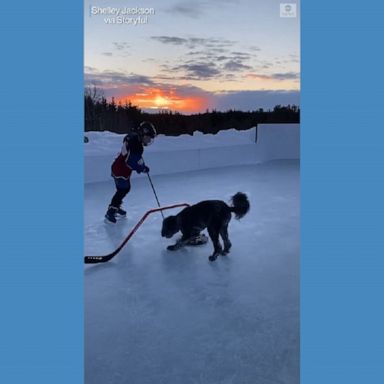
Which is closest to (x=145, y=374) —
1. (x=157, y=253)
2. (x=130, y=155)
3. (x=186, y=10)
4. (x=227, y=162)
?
(x=157, y=253)

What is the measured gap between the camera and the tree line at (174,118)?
3047mm

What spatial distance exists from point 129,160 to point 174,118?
4.17ft

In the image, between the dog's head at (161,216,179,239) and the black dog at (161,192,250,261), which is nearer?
the black dog at (161,192,250,261)

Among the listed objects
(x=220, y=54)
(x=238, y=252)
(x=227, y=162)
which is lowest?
(x=238, y=252)

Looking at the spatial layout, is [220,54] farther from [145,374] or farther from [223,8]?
[145,374]

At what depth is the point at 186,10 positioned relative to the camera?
2.11 metres

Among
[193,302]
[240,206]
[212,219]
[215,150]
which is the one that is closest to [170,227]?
[212,219]

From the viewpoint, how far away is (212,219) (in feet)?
8.68

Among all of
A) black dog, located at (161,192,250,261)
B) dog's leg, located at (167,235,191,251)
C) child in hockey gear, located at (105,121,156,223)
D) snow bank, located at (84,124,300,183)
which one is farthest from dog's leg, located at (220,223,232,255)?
snow bank, located at (84,124,300,183)

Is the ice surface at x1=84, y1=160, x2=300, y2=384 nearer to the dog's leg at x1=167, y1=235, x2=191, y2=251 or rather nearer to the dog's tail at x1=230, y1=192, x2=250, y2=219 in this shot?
the dog's leg at x1=167, y1=235, x2=191, y2=251

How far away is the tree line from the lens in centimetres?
305

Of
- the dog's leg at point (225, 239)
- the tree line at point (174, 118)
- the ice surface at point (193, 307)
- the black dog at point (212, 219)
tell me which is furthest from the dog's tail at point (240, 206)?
the tree line at point (174, 118)

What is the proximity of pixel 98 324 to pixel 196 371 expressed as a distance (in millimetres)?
520

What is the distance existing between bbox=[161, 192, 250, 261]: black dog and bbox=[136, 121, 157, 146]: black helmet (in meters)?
0.80
